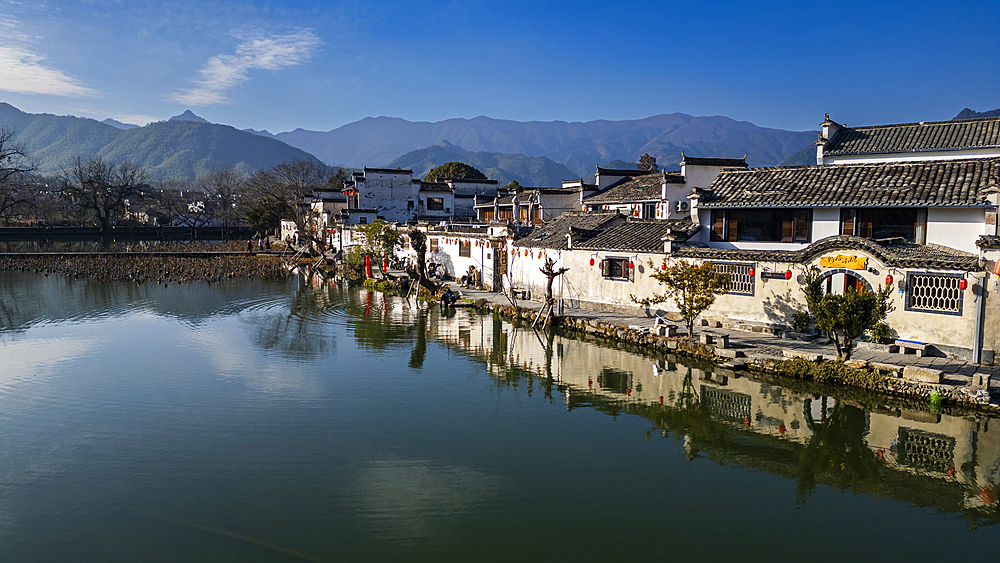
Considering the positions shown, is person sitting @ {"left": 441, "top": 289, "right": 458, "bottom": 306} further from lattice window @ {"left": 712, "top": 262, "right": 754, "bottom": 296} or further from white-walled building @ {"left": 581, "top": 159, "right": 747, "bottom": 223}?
lattice window @ {"left": 712, "top": 262, "right": 754, "bottom": 296}

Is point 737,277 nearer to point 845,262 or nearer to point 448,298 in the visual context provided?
point 845,262

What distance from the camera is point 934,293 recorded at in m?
15.7

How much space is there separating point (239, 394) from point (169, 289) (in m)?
23.0

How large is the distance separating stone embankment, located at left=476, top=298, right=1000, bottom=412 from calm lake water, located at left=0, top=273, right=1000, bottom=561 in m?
0.50

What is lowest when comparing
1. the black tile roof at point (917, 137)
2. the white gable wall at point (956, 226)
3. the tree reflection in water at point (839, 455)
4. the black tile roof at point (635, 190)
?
the tree reflection in water at point (839, 455)

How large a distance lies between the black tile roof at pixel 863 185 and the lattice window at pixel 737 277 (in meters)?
2.20

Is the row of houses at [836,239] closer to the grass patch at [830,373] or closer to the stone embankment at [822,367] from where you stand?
the stone embankment at [822,367]

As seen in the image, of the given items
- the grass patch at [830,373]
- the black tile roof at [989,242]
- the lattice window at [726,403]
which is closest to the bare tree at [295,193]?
the lattice window at [726,403]

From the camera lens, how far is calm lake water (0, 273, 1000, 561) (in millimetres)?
8609

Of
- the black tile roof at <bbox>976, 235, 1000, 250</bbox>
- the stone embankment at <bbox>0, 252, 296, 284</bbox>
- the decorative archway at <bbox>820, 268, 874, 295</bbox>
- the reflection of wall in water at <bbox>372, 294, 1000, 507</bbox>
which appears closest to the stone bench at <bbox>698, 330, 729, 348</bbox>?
the reflection of wall in water at <bbox>372, 294, 1000, 507</bbox>

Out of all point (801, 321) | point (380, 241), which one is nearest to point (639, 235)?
point (801, 321)

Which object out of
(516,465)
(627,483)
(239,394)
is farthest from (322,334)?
(627,483)

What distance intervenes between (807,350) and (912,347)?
2.48 m

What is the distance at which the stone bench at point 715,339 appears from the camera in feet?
59.0
